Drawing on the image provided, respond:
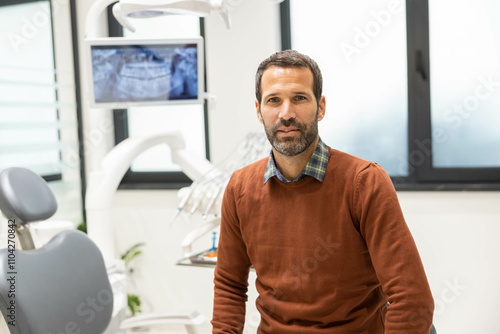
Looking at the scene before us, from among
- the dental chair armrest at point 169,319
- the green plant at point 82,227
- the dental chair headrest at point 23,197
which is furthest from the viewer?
the green plant at point 82,227

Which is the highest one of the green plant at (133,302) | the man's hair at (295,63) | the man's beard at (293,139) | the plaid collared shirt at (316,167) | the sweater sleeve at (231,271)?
the man's hair at (295,63)

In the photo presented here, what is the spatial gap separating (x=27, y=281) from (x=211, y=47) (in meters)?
2.02

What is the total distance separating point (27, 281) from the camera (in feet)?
5.09

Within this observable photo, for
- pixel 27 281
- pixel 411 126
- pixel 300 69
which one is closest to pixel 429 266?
pixel 411 126

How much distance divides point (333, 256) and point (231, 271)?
319mm

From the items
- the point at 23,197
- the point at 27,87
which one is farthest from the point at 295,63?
the point at 27,87

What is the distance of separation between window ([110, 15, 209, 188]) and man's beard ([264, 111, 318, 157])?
2.06 meters

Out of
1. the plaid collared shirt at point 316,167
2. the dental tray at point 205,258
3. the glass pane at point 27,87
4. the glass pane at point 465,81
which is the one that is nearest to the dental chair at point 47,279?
the dental tray at point 205,258

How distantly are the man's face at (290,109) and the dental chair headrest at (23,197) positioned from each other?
2.58 feet

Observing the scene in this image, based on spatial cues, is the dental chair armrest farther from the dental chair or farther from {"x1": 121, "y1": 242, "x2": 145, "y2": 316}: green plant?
{"x1": 121, "y1": 242, "x2": 145, "y2": 316}: green plant

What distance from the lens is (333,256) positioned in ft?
4.39

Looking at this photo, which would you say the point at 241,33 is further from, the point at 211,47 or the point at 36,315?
the point at 36,315

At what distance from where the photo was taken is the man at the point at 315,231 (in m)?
1.27

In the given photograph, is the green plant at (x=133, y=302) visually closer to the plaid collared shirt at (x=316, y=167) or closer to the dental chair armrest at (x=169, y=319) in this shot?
the dental chair armrest at (x=169, y=319)
